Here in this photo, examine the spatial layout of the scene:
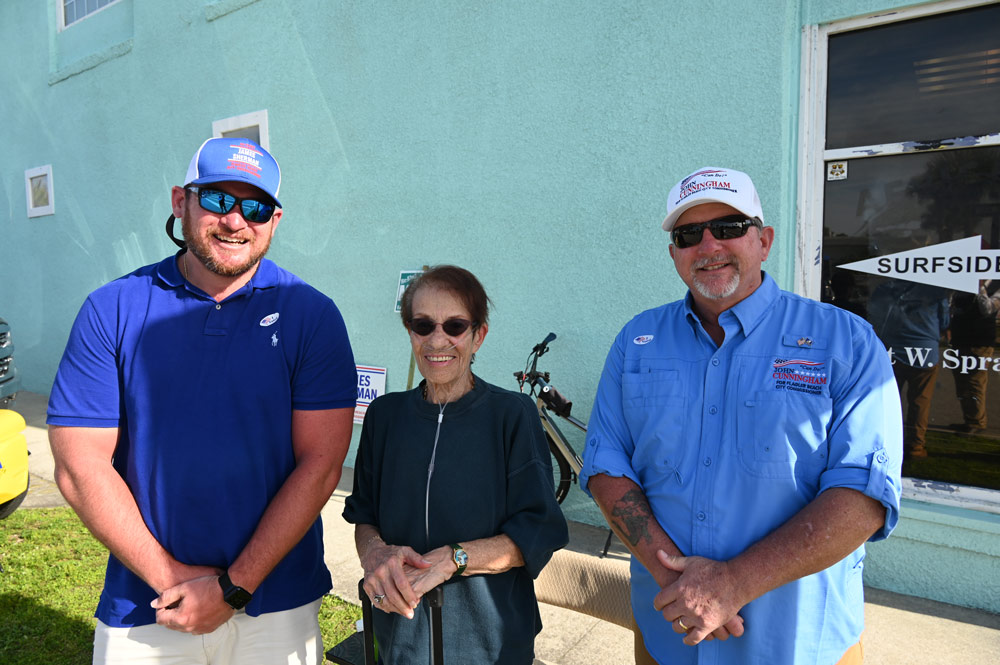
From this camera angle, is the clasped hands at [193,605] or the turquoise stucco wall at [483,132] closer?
the clasped hands at [193,605]

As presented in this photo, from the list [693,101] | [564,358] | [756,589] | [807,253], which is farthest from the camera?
[564,358]

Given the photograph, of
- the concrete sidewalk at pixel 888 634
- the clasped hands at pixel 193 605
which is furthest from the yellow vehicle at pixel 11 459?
the clasped hands at pixel 193 605

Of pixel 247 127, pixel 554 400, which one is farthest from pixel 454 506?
pixel 247 127

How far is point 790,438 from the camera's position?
1715mm

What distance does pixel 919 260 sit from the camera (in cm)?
371

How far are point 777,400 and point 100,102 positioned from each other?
10.1 m

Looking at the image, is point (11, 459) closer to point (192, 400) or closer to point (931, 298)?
point (192, 400)

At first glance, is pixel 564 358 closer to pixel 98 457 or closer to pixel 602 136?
pixel 602 136

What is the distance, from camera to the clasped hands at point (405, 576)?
1.70 meters

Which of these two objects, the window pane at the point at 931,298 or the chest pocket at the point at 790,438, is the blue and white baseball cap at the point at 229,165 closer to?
the chest pocket at the point at 790,438

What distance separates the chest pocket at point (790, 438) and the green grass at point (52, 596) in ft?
8.66

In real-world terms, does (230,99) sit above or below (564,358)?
above

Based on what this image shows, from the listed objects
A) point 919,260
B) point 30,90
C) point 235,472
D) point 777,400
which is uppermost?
point 30,90

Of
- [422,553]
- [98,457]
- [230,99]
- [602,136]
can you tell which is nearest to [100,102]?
[230,99]
